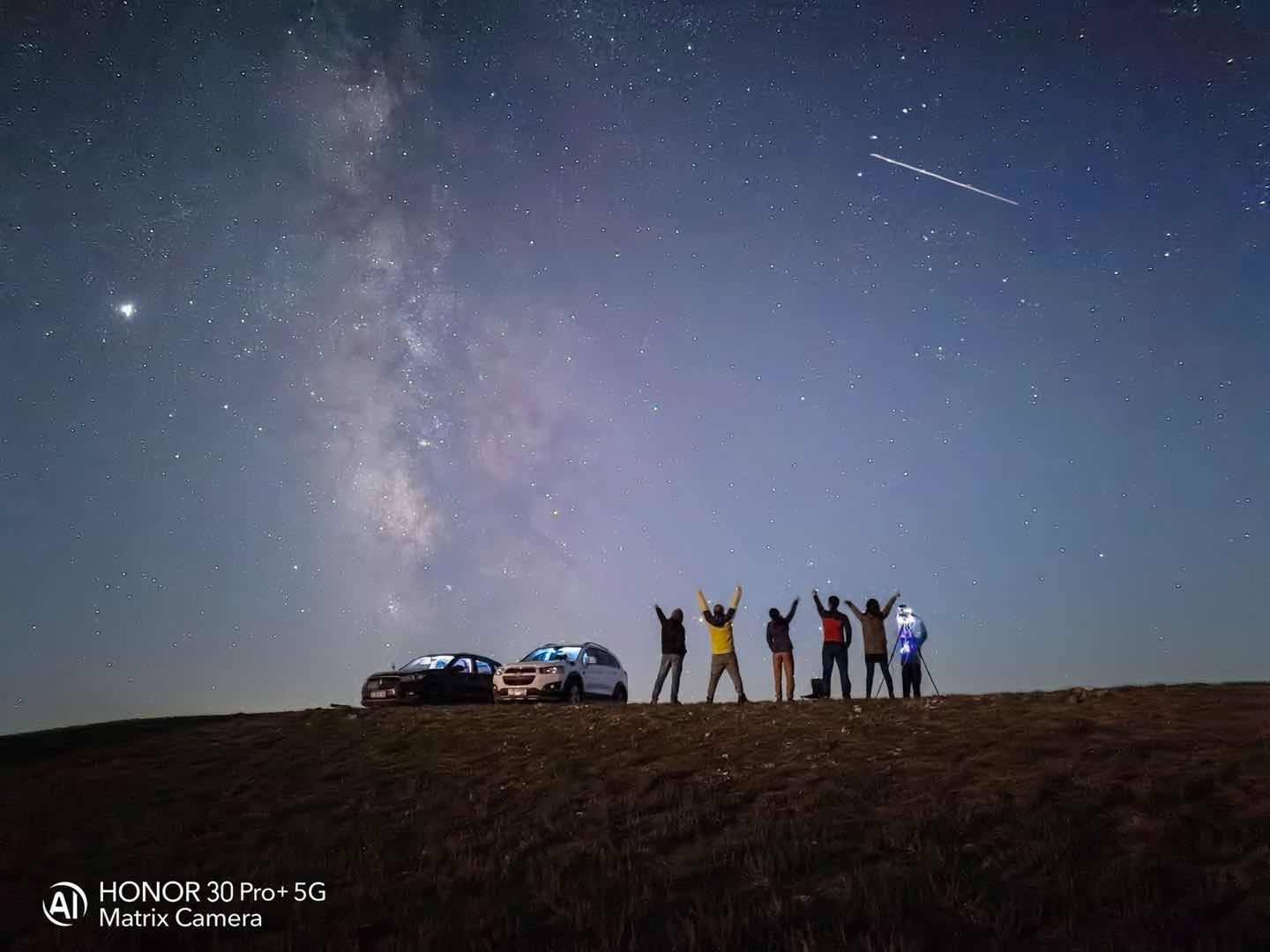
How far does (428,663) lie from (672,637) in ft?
A: 28.0

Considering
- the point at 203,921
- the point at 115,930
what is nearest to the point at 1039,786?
the point at 203,921

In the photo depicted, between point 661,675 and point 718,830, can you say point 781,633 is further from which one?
point 718,830

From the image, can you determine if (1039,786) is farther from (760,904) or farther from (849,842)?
(760,904)

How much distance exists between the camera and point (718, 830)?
10023 mm

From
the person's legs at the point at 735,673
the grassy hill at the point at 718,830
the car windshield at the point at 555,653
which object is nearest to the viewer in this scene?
the grassy hill at the point at 718,830

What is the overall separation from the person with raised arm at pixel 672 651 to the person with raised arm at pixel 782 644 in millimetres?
1961

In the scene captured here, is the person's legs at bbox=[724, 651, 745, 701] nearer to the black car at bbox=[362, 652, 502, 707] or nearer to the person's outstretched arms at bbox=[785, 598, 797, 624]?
the person's outstretched arms at bbox=[785, 598, 797, 624]

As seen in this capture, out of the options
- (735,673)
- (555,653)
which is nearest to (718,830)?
(735,673)

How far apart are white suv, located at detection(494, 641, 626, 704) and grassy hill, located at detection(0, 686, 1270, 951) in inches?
275

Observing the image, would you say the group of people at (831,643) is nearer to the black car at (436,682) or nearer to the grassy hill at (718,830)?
the grassy hill at (718,830)

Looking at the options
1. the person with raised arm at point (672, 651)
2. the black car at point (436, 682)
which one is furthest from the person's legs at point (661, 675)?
the black car at point (436, 682)

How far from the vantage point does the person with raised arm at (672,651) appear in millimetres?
19938

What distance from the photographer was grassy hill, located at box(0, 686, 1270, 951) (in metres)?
7.51

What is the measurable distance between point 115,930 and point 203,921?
775 millimetres
